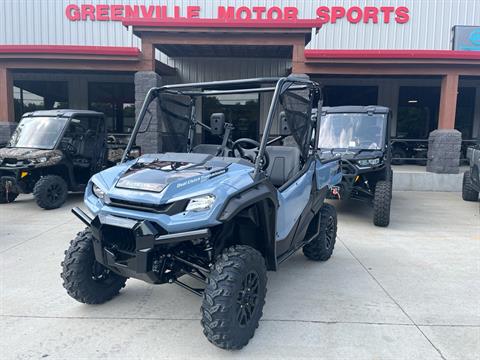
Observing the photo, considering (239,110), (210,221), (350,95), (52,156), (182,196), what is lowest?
(52,156)

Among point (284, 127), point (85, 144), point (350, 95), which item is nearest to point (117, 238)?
point (284, 127)

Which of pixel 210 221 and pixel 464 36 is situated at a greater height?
pixel 464 36

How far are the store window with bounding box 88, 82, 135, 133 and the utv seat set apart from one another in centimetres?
1244

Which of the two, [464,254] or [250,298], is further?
[464,254]

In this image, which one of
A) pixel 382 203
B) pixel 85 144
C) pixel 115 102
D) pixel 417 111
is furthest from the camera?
pixel 417 111

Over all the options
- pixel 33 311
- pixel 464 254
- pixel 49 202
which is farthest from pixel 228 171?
pixel 49 202

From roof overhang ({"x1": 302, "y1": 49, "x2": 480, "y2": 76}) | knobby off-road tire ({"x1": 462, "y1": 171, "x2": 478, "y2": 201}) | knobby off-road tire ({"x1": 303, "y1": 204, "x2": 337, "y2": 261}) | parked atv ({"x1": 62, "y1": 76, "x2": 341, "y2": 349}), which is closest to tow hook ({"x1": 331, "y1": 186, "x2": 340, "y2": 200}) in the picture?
knobby off-road tire ({"x1": 303, "y1": 204, "x2": 337, "y2": 261})

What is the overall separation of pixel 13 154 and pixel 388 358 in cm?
754

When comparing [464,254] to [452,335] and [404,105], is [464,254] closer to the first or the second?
[452,335]

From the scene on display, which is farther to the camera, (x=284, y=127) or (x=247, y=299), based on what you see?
(x=284, y=127)

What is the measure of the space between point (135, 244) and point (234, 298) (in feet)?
2.58

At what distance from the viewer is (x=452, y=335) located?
3074 millimetres

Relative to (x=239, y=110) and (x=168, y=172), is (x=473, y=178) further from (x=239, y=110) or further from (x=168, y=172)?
(x=239, y=110)

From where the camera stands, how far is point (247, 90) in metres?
3.79
